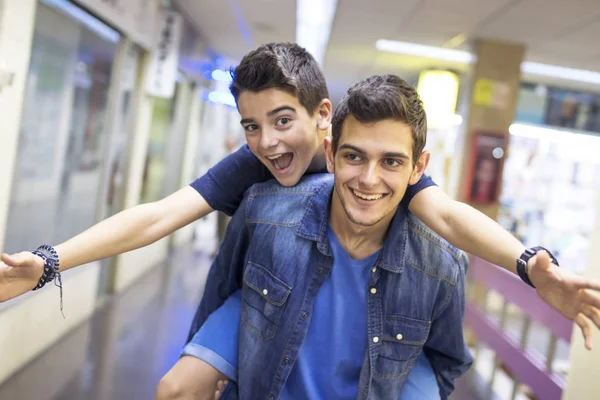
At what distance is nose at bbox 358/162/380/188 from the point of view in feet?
4.70

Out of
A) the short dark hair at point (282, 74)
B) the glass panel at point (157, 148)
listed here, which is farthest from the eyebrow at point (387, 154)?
the glass panel at point (157, 148)

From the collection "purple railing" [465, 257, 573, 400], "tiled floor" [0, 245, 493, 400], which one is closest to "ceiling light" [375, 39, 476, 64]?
"purple railing" [465, 257, 573, 400]

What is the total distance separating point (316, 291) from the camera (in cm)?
157

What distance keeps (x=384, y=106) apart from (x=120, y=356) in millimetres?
2967

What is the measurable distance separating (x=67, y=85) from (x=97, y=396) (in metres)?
1.91

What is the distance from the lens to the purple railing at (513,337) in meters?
3.12

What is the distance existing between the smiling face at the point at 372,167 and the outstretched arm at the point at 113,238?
1.66ft

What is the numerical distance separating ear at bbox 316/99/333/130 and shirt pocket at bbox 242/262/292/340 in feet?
1.64

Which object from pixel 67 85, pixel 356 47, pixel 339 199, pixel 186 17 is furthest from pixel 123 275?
pixel 339 199

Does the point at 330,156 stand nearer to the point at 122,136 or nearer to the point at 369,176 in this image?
the point at 369,176

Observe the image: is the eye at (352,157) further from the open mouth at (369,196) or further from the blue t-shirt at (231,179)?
the blue t-shirt at (231,179)

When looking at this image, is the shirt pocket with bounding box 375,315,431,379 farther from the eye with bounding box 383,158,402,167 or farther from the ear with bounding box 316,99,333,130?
the ear with bounding box 316,99,333,130

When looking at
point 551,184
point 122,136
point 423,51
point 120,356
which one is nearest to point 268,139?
point 120,356

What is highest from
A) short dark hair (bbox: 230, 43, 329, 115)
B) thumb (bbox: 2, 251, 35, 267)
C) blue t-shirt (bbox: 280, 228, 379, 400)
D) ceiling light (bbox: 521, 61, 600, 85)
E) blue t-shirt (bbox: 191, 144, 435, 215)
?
ceiling light (bbox: 521, 61, 600, 85)
